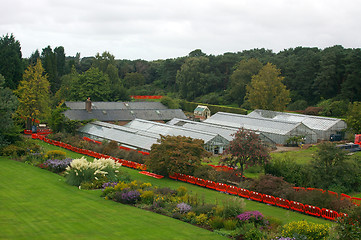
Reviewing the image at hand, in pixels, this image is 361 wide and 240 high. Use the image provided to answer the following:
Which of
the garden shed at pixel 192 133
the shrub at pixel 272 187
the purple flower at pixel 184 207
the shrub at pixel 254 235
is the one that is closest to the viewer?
the shrub at pixel 254 235

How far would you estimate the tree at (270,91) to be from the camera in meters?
64.8

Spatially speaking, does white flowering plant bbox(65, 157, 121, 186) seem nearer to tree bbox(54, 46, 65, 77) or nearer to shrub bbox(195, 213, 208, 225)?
shrub bbox(195, 213, 208, 225)

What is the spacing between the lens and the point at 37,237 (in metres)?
14.0

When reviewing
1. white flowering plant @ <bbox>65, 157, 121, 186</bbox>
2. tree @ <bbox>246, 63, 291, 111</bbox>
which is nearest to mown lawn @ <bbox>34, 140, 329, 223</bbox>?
white flowering plant @ <bbox>65, 157, 121, 186</bbox>

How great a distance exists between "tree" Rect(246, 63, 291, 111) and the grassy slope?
47550mm

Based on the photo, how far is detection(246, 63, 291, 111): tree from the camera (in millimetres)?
64812

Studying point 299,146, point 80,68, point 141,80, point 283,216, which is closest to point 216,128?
point 299,146

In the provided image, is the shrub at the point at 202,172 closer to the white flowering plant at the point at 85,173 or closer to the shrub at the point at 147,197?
the white flowering plant at the point at 85,173

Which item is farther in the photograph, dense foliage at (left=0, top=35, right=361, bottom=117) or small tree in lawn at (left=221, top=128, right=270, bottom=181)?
dense foliage at (left=0, top=35, right=361, bottom=117)

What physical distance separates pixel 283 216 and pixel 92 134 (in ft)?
109

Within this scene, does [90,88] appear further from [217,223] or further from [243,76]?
[217,223]

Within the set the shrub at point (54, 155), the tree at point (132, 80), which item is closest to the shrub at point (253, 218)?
the shrub at point (54, 155)

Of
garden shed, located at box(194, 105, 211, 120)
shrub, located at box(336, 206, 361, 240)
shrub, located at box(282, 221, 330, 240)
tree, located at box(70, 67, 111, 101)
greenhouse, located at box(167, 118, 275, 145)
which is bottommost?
shrub, located at box(282, 221, 330, 240)

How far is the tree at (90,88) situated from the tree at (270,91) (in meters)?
29.4
